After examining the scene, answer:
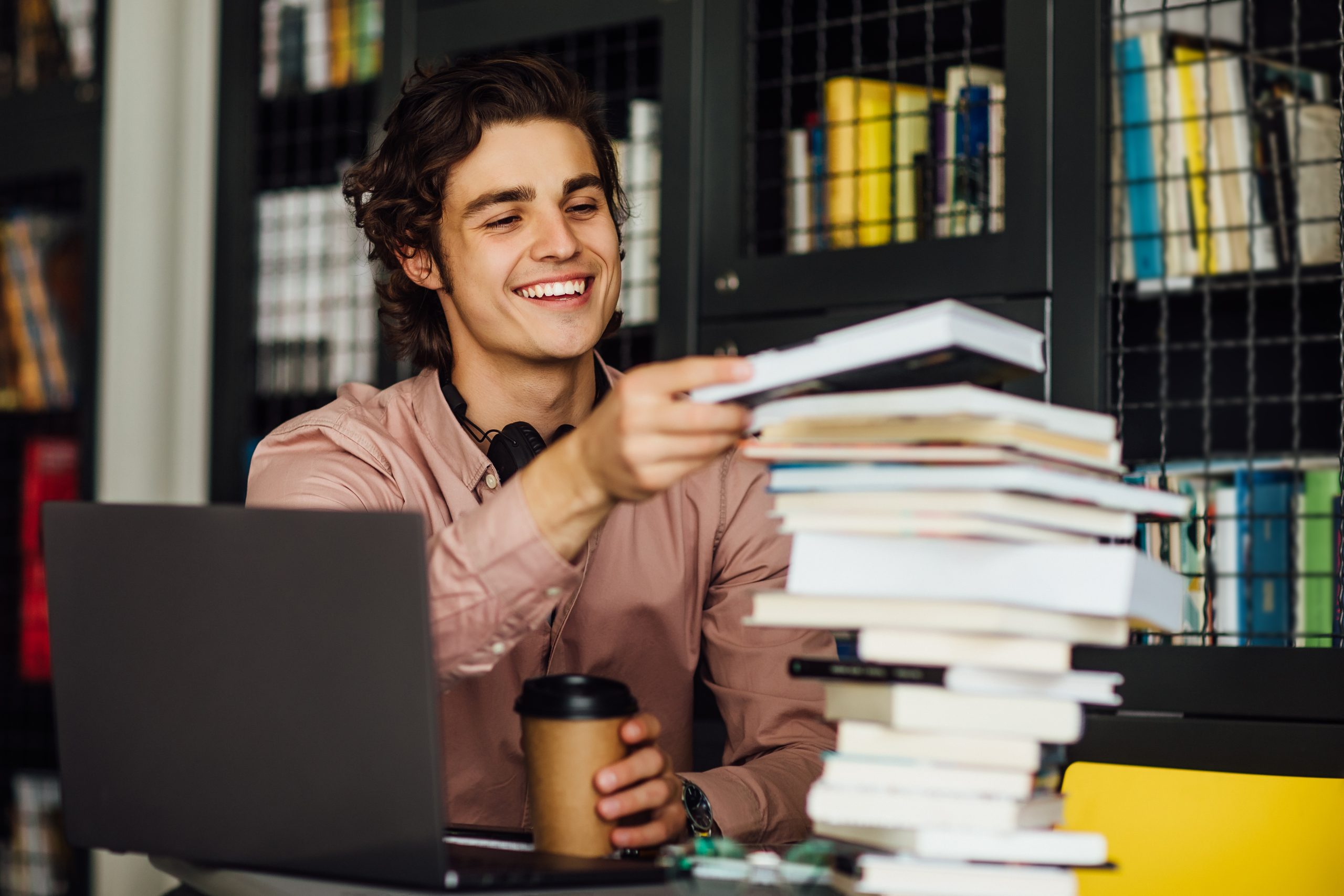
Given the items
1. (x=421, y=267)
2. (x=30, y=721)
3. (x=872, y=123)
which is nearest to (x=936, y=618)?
(x=421, y=267)

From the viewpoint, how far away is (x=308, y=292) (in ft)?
8.67

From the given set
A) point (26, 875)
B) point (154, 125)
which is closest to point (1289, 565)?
point (154, 125)

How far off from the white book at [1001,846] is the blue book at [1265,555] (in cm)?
106

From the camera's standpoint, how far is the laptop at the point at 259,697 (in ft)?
2.81

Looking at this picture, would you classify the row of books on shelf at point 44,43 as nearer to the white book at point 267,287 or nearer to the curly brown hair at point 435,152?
the white book at point 267,287

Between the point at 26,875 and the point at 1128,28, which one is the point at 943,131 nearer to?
the point at 1128,28

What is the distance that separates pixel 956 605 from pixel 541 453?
54cm

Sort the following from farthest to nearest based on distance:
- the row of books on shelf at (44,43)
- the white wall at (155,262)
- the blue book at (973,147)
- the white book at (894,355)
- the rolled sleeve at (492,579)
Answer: the row of books on shelf at (44,43) → the white wall at (155,262) → the blue book at (973,147) → the rolled sleeve at (492,579) → the white book at (894,355)

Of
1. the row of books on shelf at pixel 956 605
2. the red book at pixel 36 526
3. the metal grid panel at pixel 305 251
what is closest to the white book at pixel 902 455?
the row of books on shelf at pixel 956 605

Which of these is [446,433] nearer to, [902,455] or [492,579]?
[492,579]

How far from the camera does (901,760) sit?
87 cm

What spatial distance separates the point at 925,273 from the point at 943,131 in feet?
0.74

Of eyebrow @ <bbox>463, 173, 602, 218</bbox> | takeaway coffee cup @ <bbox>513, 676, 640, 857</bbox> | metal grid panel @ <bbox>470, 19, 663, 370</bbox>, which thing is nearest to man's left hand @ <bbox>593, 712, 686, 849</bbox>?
takeaway coffee cup @ <bbox>513, 676, 640, 857</bbox>

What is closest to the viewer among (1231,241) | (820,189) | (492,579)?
(492,579)
